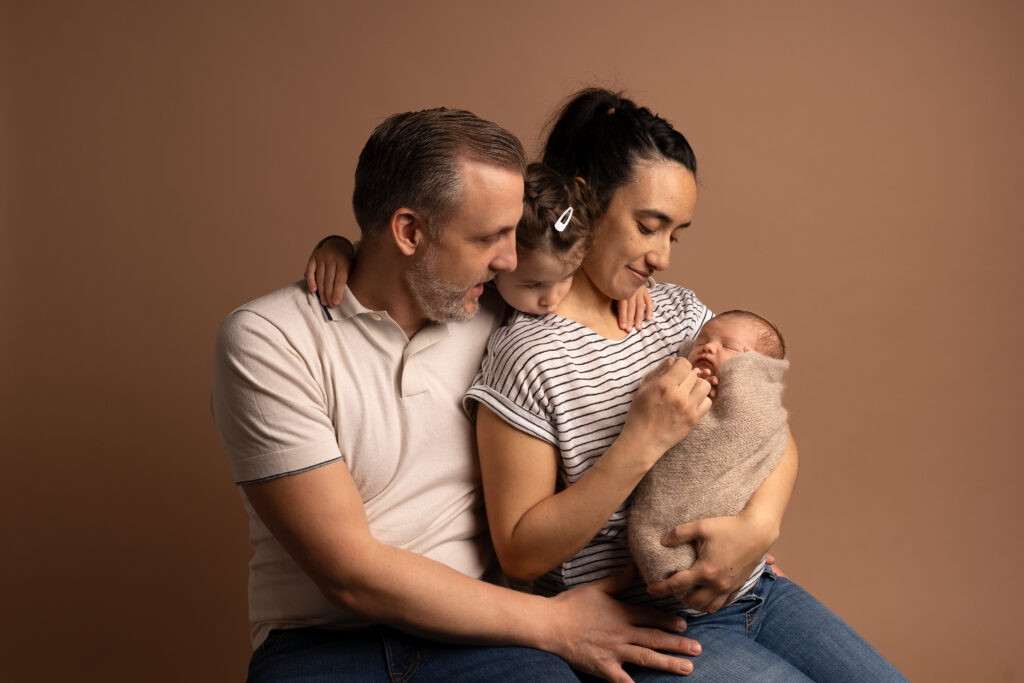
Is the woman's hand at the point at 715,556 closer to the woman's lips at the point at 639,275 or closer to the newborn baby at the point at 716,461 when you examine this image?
the newborn baby at the point at 716,461

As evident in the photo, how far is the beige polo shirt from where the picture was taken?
5.38 feet

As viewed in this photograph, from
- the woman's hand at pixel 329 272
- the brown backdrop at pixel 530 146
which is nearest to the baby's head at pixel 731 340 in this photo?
the woman's hand at pixel 329 272

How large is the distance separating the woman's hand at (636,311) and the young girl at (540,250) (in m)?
0.15

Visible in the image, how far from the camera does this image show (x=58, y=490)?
2.85 m

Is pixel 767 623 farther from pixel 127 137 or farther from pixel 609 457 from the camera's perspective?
pixel 127 137

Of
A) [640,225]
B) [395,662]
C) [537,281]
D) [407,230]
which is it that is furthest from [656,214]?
[395,662]

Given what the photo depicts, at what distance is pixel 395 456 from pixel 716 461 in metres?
0.63

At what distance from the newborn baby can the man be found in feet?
0.62

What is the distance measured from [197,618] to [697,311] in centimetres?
194

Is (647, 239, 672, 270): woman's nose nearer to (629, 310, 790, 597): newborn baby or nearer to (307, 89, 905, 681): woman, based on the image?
(307, 89, 905, 681): woman

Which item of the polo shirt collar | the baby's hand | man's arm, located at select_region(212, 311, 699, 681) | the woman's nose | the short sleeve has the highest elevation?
the woman's nose

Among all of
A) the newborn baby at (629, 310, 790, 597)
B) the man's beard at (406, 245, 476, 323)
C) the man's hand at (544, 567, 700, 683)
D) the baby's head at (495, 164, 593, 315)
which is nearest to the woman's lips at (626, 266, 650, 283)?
the baby's head at (495, 164, 593, 315)

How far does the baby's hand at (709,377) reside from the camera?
180cm

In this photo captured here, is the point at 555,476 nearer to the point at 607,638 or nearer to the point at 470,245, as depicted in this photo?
the point at 607,638
